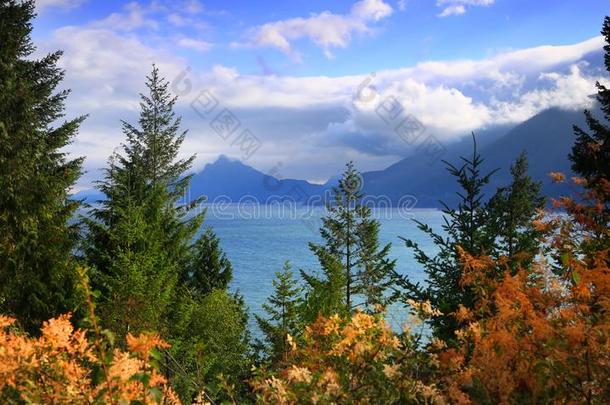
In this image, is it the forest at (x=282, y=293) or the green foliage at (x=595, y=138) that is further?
the green foliage at (x=595, y=138)

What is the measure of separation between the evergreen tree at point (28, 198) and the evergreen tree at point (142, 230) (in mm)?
1540

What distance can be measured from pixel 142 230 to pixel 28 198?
382 cm

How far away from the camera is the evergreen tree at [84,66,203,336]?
16359 mm

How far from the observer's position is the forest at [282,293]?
3.46 meters

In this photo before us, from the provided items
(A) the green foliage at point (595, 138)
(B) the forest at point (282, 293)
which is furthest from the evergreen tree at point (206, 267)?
(A) the green foliage at point (595, 138)

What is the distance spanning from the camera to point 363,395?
3.46m

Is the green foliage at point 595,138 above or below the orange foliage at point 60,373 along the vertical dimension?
above

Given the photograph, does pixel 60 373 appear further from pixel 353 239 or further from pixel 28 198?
pixel 353 239

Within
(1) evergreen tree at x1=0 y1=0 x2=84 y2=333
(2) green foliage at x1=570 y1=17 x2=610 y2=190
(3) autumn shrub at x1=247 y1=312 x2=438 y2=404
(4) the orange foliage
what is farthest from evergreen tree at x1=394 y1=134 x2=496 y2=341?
(1) evergreen tree at x1=0 y1=0 x2=84 y2=333

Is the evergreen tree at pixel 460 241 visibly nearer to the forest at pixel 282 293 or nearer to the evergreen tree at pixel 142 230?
the forest at pixel 282 293

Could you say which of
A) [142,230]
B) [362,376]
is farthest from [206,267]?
[362,376]

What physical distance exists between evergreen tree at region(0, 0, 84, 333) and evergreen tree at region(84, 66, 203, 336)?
1.54 meters

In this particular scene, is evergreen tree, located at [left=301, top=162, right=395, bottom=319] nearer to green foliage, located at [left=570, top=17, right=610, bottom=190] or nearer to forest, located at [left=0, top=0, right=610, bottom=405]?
forest, located at [left=0, top=0, right=610, bottom=405]

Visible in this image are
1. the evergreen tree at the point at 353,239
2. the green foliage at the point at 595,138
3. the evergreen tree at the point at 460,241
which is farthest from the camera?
the evergreen tree at the point at 353,239
